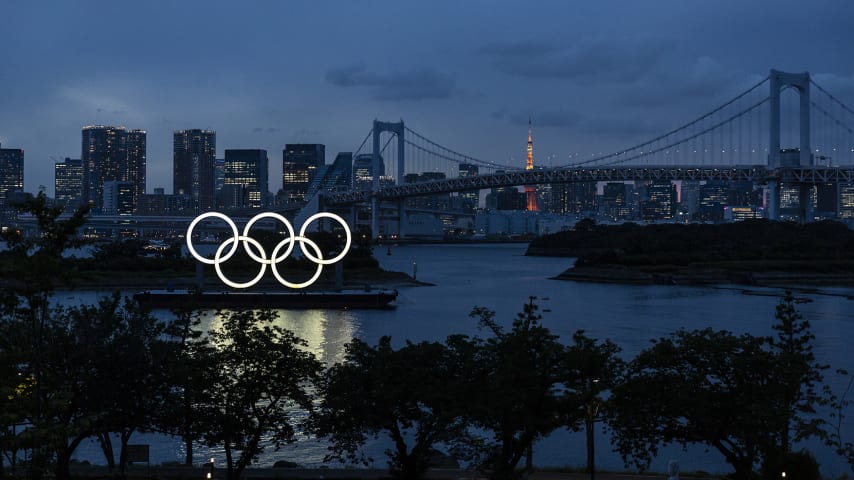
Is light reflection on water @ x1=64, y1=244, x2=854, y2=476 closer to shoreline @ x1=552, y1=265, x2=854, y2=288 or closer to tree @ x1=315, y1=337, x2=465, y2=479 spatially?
shoreline @ x1=552, y1=265, x2=854, y2=288

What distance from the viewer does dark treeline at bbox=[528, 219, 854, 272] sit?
3872 cm

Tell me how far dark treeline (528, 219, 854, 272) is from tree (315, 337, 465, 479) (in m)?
32.9

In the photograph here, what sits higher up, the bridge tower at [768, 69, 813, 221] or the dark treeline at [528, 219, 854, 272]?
the bridge tower at [768, 69, 813, 221]

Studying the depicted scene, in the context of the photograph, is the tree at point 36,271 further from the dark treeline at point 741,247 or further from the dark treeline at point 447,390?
the dark treeline at point 741,247

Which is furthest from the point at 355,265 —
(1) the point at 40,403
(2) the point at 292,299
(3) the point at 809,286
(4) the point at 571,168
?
(1) the point at 40,403

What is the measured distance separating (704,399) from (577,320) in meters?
14.7

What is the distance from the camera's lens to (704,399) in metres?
6.78

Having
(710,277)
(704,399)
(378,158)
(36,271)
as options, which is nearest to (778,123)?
(710,277)

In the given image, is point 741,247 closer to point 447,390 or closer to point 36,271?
point 447,390

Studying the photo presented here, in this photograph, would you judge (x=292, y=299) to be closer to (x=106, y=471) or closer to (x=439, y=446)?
(x=439, y=446)

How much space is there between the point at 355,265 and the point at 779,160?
80.2 feet

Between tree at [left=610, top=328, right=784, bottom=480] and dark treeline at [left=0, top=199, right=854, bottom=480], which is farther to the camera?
tree at [left=610, top=328, right=784, bottom=480]

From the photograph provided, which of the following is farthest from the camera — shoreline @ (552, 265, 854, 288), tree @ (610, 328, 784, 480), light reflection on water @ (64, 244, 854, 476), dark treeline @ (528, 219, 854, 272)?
dark treeline @ (528, 219, 854, 272)

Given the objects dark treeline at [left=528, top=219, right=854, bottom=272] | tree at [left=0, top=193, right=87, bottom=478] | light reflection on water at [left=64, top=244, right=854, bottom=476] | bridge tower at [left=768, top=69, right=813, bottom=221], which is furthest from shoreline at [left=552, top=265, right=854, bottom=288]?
tree at [left=0, top=193, right=87, bottom=478]
